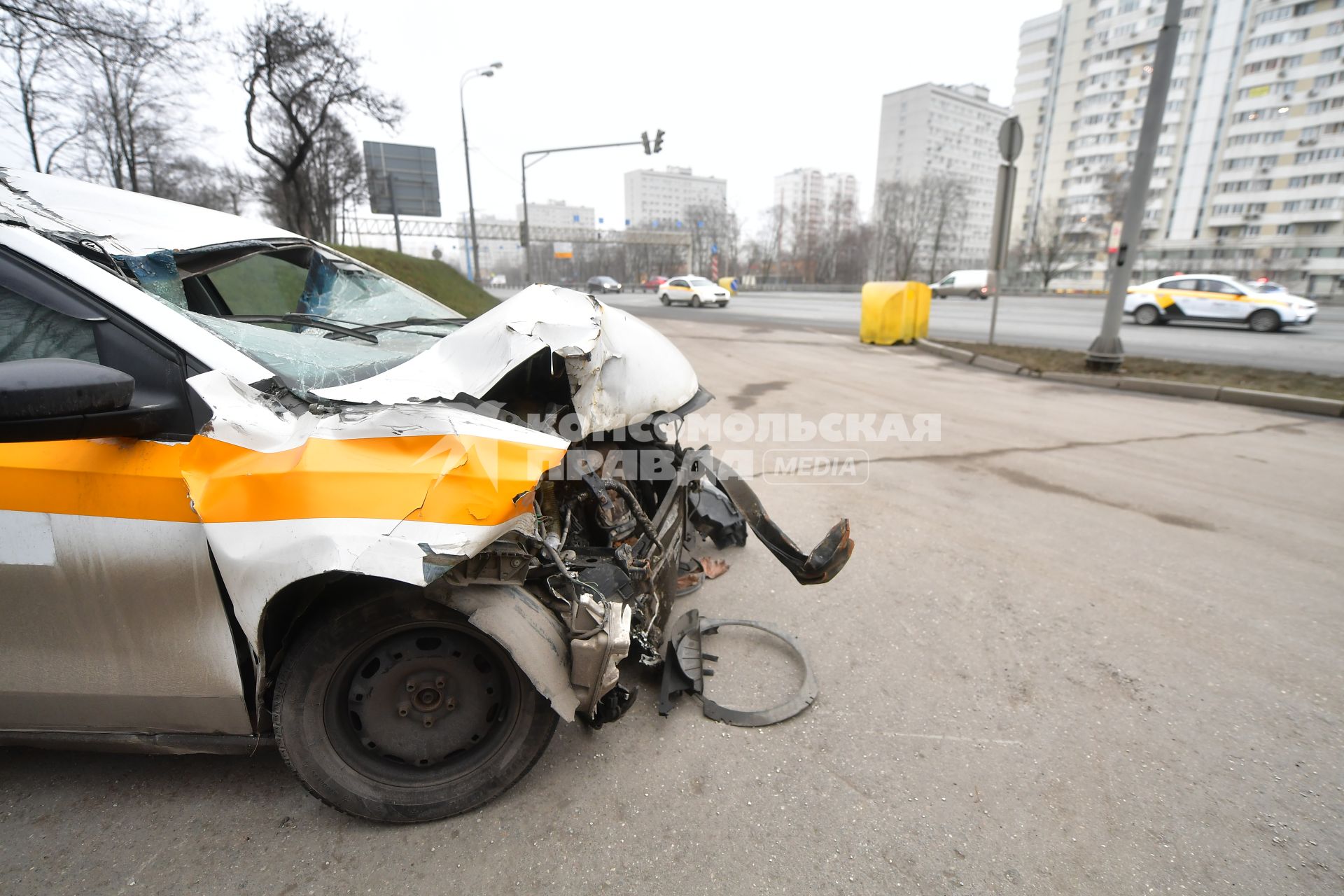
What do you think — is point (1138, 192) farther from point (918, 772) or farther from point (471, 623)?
point (471, 623)

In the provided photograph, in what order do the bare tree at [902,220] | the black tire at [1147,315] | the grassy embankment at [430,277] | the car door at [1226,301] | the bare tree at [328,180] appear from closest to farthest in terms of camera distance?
the car door at [1226,301], the black tire at [1147,315], the grassy embankment at [430,277], the bare tree at [328,180], the bare tree at [902,220]

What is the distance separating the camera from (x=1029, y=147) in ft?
270

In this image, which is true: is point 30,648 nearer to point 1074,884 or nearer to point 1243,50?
point 1074,884

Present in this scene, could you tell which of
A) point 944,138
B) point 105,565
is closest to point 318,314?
point 105,565

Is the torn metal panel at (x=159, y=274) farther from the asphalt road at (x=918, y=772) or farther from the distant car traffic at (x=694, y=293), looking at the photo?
the distant car traffic at (x=694, y=293)

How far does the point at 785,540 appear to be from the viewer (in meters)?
2.87

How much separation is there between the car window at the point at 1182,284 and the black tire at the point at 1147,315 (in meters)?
0.63

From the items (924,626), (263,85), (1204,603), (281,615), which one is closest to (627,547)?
(281,615)

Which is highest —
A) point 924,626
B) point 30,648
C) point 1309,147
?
point 1309,147

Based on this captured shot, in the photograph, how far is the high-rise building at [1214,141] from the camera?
58.5 meters

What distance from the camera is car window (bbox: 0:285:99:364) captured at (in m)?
1.69

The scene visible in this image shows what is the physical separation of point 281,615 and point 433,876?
854 mm

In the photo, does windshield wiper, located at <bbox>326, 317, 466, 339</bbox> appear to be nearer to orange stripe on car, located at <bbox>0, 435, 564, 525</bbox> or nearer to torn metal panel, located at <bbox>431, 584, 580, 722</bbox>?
orange stripe on car, located at <bbox>0, 435, 564, 525</bbox>

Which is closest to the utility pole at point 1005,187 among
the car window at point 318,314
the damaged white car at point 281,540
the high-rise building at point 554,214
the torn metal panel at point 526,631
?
the car window at point 318,314
